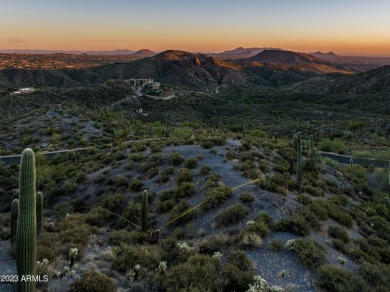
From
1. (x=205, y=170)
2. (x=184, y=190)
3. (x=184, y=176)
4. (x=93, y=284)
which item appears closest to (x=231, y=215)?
(x=184, y=190)

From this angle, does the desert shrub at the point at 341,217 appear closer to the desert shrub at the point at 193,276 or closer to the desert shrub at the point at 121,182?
the desert shrub at the point at 193,276

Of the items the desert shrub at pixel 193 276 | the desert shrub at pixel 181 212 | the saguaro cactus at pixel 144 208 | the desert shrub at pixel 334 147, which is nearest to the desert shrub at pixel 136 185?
the desert shrub at pixel 181 212

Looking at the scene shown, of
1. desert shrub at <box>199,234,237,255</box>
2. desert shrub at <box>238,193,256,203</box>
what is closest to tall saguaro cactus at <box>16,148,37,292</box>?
desert shrub at <box>199,234,237,255</box>

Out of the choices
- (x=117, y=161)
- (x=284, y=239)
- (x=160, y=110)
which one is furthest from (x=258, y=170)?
(x=160, y=110)

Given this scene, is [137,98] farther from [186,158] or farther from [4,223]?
[4,223]

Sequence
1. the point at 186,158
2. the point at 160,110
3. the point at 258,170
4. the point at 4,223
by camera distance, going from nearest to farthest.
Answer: the point at 4,223 → the point at 258,170 → the point at 186,158 → the point at 160,110

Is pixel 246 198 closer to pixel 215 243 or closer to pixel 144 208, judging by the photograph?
pixel 215 243

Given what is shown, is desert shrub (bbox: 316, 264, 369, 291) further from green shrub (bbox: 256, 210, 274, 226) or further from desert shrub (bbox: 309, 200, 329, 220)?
desert shrub (bbox: 309, 200, 329, 220)
